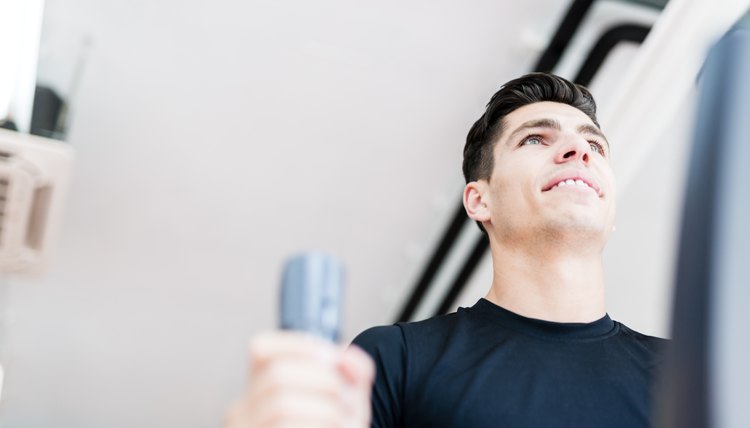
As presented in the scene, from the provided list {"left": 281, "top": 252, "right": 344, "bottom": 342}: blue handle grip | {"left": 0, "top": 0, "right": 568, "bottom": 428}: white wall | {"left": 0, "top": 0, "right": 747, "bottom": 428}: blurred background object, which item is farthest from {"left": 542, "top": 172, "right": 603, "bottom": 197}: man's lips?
{"left": 0, "top": 0, "right": 568, "bottom": 428}: white wall

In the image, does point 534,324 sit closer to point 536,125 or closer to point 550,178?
point 550,178

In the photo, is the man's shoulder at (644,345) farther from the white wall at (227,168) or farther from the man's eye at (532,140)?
the white wall at (227,168)

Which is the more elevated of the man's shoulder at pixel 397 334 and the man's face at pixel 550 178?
the man's face at pixel 550 178

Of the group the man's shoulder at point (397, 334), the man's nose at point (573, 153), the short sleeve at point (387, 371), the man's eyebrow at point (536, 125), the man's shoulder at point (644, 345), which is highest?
the man's eyebrow at point (536, 125)

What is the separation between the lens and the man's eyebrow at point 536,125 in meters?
1.44

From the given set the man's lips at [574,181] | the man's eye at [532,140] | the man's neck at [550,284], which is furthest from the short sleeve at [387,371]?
the man's eye at [532,140]

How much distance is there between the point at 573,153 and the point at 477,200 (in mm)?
196

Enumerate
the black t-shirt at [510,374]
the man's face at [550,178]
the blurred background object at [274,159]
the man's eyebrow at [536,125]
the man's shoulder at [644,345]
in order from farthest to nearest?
the blurred background object at [274,159]
the man's eyebrow at [536,125]
the man's face at [550,178]
the man's shoulder at [644,345]
the black t-shirt at [510,374]

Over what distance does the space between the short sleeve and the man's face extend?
308mm

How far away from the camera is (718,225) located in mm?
459

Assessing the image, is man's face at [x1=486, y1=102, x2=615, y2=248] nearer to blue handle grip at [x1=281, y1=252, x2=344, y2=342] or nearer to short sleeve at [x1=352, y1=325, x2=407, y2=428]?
short sleeve at [x1=352, y1=325, x2=407, y2=428]

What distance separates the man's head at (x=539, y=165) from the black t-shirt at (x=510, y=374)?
168 mm

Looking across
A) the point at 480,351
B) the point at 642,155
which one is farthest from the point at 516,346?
the point at 642,155

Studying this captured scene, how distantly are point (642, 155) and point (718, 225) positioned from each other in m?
1.79
